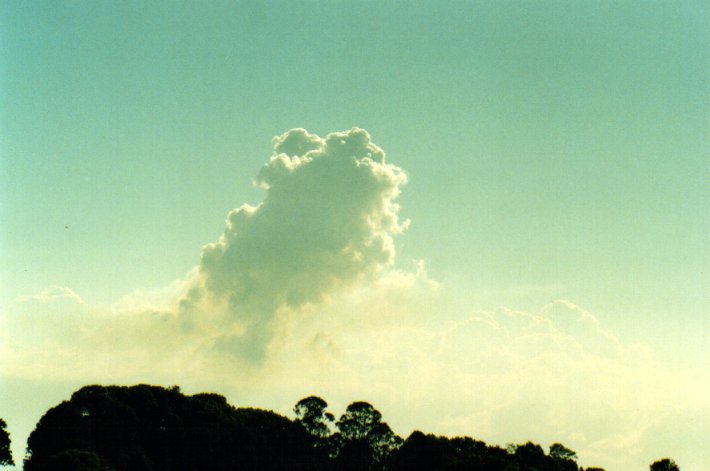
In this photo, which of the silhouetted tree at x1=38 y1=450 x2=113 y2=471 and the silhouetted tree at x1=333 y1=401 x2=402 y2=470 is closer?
the silhouetted tree at x1=38 y1=450 x2=113 y2=471

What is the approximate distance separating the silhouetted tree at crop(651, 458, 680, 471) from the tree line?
0.14 metres

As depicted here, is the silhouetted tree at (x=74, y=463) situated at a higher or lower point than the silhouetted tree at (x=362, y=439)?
lower

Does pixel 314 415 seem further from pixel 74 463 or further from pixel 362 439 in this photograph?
pixel 74 463

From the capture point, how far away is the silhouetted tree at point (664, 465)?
101438 mm

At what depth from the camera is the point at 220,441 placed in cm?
9112

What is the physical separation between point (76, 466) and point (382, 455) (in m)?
64.8

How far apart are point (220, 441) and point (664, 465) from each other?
68.4 metres

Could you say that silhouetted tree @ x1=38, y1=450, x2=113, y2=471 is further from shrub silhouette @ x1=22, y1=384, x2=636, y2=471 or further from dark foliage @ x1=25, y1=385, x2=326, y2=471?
dark foliage @ x1=25, y1=385, x2=326, y2=471

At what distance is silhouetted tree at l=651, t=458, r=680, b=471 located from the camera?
3994 inches

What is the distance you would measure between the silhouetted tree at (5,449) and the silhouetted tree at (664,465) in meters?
95.8

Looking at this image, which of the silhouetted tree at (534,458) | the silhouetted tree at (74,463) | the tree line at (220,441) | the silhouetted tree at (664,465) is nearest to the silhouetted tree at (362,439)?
the tree line at (220,441)

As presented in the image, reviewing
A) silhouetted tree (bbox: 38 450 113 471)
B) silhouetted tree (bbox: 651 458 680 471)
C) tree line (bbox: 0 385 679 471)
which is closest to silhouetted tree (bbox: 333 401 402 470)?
tree line (bbox: 0 385 679 471)

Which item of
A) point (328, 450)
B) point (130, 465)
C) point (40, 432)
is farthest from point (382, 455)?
point (40, 432)

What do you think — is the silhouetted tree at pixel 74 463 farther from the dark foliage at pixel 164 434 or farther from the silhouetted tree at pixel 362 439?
the silhouetted tree at pixel 362 439
